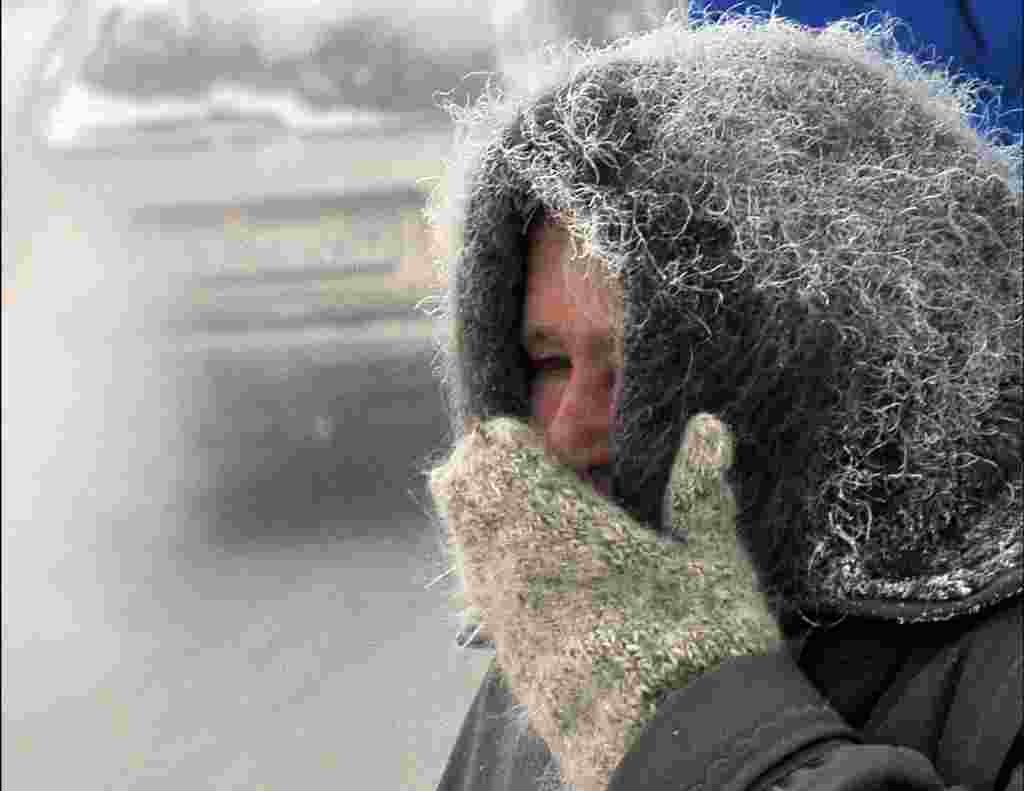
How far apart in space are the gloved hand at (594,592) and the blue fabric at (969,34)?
906mm

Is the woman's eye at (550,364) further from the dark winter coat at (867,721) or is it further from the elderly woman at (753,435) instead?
the dark winter coat at (867,721)

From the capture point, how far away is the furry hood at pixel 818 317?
1194 mm

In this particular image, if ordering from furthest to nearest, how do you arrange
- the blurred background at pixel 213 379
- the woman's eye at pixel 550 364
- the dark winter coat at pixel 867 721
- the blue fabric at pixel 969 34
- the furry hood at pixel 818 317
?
1. the blurred background at pixel 213 379
2. the blue fabric at pixel 969 34
3. the woman's eye at pixel 550 364
4. the furry hood at pixel 818 317
5. the dark winter coat at pixel 867 721

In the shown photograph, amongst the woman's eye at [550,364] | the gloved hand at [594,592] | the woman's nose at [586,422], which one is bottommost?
the gloved hand at [594,592]

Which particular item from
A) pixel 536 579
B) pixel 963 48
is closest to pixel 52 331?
pixel 963 48

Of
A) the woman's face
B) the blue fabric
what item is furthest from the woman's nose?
the blue fabric

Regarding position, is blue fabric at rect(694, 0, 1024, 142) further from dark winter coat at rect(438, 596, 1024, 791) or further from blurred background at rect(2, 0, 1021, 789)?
dark winter coat at rect(438, 596, 1024, 791)

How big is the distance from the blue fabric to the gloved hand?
906 mm

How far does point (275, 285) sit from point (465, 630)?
2.96 metres

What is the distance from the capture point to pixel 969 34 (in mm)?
1872

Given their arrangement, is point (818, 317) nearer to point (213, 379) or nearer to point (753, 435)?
point (753, 435)

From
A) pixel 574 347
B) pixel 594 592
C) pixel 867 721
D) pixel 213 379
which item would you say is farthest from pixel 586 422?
pixel 213 379

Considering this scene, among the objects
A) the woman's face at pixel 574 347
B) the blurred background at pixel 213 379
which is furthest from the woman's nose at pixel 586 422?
the blurred background at pixel 213 379

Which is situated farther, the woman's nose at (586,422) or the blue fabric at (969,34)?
A: the blue fabric at (969,34)
